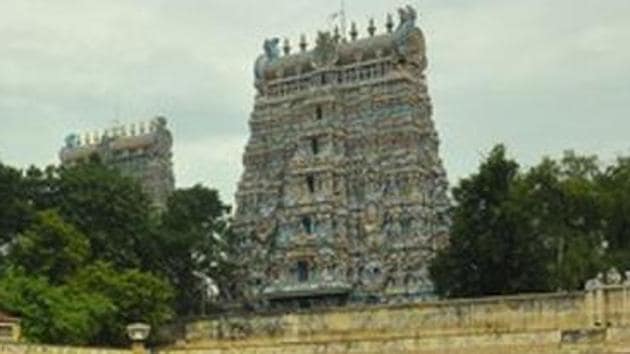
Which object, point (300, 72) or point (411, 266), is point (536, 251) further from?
point (300, 72)

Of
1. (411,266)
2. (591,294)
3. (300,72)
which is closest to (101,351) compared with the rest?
(591,294)

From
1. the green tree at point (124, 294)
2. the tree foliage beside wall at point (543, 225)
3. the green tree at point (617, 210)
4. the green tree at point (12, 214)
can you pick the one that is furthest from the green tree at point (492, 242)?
the green tree at point (12, 214)

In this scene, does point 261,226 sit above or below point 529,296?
above

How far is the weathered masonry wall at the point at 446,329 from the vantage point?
27.5 m

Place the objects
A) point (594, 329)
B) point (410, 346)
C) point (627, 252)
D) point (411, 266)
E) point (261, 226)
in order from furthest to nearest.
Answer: point (261, 226), point (411, 266), point (627, 252), point (410, 346), point (594, 329)

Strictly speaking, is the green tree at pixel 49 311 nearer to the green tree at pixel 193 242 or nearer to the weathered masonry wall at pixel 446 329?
the weathered masonry wall at pixel 446 329

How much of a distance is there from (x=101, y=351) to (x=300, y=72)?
1263 inches

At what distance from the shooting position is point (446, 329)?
30734mm

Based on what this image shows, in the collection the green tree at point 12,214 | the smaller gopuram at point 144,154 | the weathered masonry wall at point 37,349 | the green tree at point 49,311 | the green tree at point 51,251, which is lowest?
the weathered masonry wall at point 37,349

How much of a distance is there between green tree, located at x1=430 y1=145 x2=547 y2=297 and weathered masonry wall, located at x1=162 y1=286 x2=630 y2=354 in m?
6.10

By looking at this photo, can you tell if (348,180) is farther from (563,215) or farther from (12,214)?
(563,215)

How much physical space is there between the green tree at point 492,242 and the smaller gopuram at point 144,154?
29.1 meters

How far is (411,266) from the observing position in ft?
179

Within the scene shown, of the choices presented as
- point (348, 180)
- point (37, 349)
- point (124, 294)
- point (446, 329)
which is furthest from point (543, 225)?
point (348, 180)
